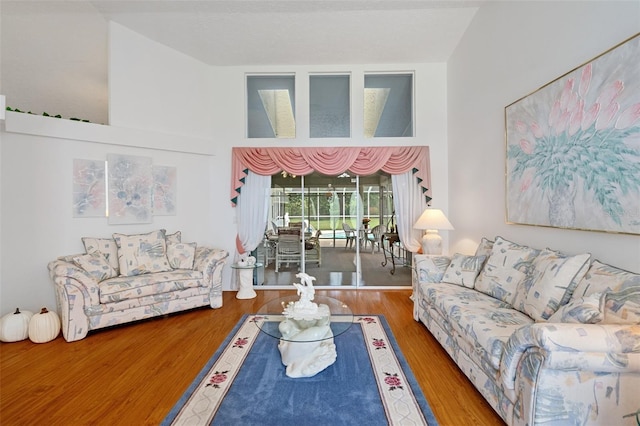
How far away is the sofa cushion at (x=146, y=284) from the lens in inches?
124

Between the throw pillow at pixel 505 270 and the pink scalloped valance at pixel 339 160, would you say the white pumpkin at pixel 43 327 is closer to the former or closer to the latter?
the pink scalloped valance at pixel 339 160

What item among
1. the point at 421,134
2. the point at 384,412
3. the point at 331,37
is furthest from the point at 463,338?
the point at 331,37

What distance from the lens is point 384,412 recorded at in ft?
6.19

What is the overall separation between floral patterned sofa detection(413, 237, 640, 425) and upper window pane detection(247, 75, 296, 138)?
3653mm

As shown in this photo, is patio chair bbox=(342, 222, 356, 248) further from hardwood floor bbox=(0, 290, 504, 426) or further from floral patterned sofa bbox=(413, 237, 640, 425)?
floral patterned sofa bbox=(413, 237, 640, 425)

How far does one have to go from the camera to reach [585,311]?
5.10ft

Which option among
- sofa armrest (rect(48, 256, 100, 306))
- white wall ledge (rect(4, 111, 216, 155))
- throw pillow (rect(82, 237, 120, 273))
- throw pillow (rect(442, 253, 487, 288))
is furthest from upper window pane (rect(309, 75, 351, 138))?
sofa armrest (rect(48, 256, 100, 306))

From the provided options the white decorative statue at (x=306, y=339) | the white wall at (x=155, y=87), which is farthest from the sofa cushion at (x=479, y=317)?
the white wall at (x=155, y=87)

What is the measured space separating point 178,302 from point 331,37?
13.7ft

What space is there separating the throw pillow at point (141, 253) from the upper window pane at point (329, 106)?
289 cm

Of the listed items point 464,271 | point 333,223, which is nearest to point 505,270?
point 464,271

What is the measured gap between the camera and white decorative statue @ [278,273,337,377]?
2262 millimetres

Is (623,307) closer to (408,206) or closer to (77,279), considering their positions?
(408,206)

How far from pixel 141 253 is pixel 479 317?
389 centimetres
